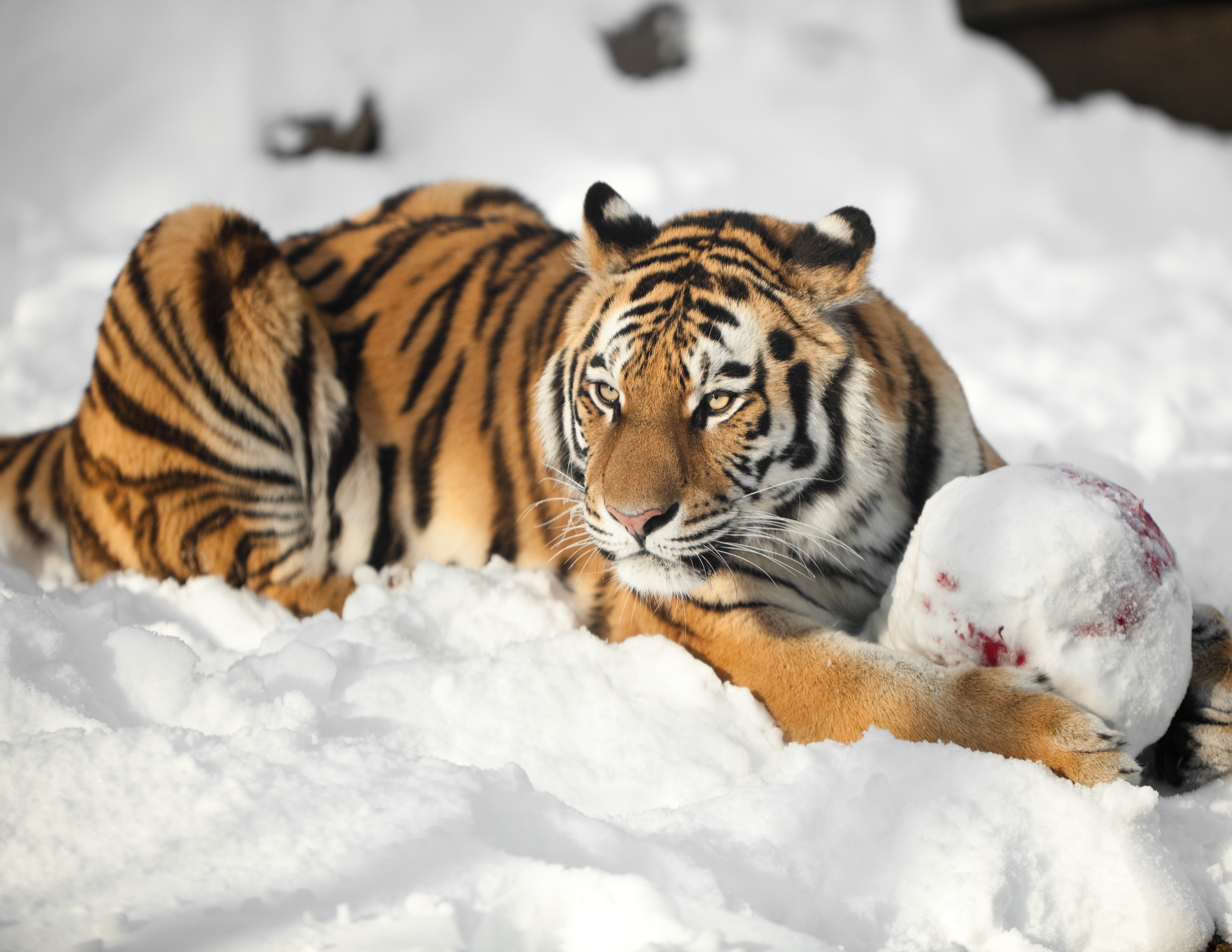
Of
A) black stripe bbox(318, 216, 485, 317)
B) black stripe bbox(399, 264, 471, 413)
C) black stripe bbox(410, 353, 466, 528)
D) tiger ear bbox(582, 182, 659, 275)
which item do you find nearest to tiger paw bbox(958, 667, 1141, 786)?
tiger ear bbox(582, 182, 659, 275)

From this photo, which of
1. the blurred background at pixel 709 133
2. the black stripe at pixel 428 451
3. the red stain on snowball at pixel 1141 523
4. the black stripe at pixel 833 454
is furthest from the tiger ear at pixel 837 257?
the blurred background at pixel 709 133

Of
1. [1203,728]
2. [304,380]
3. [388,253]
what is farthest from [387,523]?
[1203,728]

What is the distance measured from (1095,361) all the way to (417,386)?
2.17 meters

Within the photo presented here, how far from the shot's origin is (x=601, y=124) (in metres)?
4.78

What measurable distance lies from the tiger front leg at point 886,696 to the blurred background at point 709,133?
186 centimetres

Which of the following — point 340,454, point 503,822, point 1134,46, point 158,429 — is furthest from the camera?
point 1134,46

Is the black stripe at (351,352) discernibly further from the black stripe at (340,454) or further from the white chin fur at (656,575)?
the white chin fur at (656,575)

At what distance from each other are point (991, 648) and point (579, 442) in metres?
0.73

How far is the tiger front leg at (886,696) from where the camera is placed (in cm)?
129

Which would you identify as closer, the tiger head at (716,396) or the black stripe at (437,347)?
the tiger head at (716,396)

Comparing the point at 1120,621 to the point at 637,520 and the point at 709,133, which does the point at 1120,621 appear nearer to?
the point at 637,520

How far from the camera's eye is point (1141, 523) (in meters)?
1.41

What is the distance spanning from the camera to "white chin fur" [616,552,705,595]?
1.60m

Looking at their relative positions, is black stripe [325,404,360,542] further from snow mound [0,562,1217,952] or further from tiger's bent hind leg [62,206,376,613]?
snow mound [0,562,1217,952]
